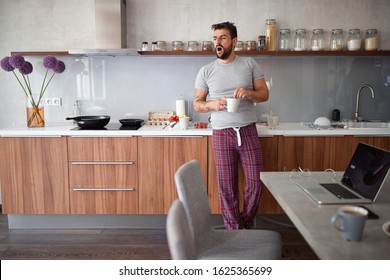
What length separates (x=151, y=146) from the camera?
10.4ft

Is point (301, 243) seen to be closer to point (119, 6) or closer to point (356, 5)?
point (356, 5)

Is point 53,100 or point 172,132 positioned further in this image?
point 53,100

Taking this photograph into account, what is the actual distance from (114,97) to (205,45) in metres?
1.03

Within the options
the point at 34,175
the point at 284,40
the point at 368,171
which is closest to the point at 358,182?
the point at 368,171

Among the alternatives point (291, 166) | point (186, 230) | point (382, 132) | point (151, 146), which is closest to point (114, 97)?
point (151, 146)

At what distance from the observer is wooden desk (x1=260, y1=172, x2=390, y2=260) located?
111 centimetres

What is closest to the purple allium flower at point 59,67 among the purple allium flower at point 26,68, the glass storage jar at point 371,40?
A: the purple allium flower at point 26,68

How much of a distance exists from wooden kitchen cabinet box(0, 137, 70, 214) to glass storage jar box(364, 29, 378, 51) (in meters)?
2.87

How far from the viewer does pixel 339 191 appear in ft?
5.49

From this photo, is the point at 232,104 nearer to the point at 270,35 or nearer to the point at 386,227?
the point at 270,35

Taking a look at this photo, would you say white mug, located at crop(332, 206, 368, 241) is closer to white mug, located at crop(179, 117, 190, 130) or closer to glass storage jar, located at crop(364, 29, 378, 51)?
white mug, located at crop(179, 117, 190, 130)

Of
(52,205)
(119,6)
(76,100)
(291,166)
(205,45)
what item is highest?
(119,6)

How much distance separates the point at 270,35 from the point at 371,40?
93 centimetres

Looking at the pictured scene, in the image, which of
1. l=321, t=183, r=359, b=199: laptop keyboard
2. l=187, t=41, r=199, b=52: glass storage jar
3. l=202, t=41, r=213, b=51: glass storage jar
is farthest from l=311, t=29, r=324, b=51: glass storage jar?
l=321, t=183, r=359, b=199: laptop keyboard
